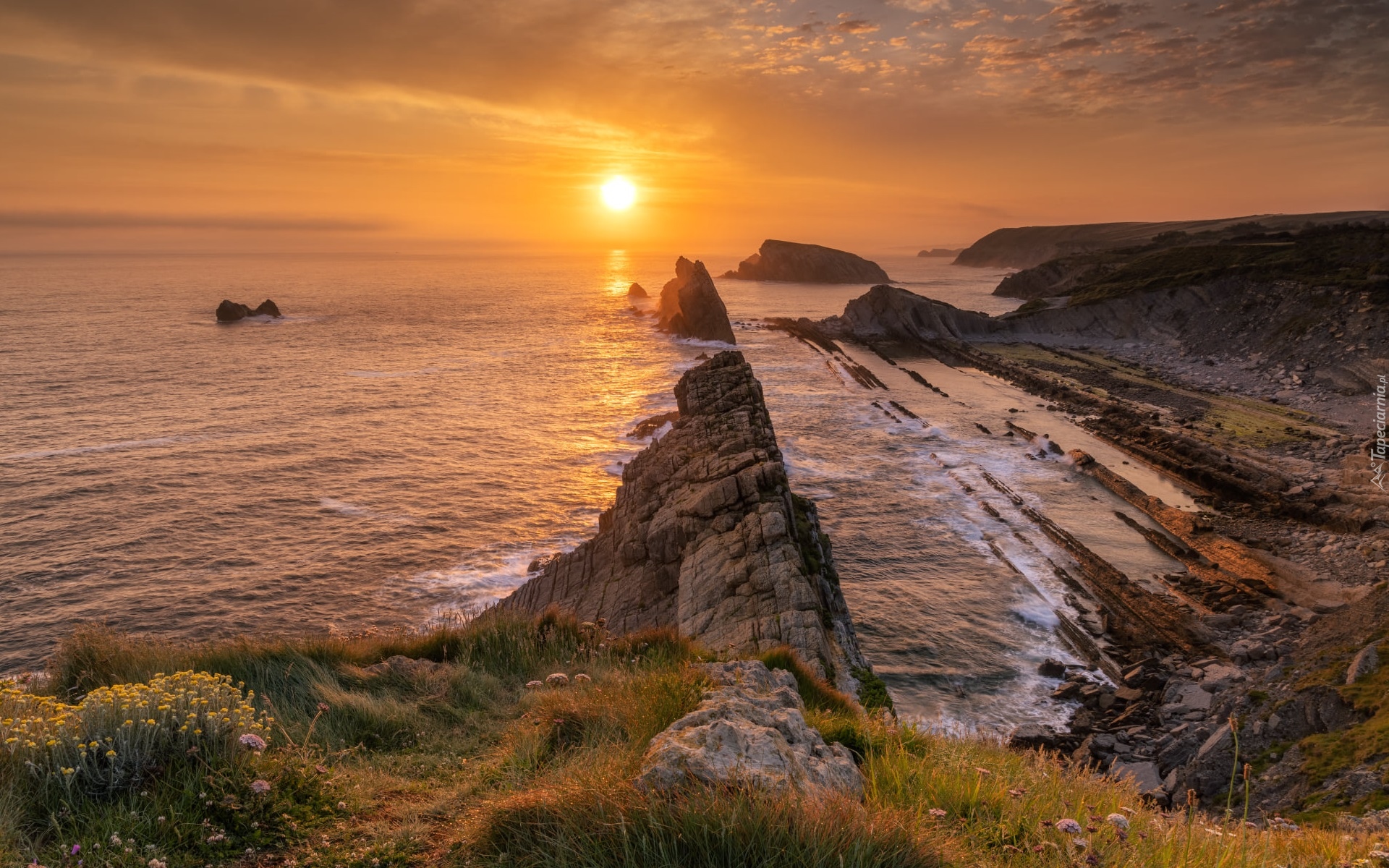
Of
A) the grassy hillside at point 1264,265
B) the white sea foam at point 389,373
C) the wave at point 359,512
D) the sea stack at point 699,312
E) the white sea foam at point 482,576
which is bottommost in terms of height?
the white sea foam at point 482,576

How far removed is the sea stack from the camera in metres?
92.4

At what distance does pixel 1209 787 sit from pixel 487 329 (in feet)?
321

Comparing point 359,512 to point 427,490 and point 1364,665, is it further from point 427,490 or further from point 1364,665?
point 1364,665

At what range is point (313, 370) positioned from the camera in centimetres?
6406

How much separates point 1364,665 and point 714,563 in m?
15.1

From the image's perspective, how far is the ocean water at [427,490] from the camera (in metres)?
24.3

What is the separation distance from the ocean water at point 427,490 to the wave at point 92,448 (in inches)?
7.7

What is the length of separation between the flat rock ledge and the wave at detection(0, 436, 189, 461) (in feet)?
154

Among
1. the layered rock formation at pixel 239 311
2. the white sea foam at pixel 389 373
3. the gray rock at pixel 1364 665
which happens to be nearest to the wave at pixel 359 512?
the white sea foam at pixel 389 373

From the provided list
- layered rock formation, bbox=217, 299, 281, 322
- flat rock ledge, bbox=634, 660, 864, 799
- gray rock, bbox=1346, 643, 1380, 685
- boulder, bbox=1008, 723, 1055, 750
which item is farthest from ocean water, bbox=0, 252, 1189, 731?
layered rock formation, bbox=217, 299, 281, 322

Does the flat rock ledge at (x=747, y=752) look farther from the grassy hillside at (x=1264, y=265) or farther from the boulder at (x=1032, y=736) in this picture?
the grassy hillside at (x=1264, y=265)

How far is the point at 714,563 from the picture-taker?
67.2 feet

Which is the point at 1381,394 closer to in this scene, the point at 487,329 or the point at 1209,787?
the point at 1209,787

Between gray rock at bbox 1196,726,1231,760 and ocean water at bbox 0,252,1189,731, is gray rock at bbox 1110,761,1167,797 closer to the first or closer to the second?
gray rock at bbox 1196,726,1231,760
